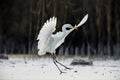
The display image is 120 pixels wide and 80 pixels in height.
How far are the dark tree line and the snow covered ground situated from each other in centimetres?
19

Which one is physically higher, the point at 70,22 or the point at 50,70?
the point at 70,22

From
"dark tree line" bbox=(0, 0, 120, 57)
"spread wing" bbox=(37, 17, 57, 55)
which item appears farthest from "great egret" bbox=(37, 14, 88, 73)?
"dark tree line" bbox=(0, 0, 120, 57)

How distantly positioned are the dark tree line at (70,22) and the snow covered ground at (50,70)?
193mm

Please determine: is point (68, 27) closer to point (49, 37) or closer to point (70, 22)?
point (70, 22)

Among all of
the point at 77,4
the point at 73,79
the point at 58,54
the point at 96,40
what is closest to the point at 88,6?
the point at 77,4

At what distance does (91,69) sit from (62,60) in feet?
1.22

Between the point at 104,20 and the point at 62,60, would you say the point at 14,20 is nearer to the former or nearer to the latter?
the point at 62,60

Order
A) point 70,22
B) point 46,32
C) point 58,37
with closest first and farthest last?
point 46,32 → point 58,37 → point 70,22

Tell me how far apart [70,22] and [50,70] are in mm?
474

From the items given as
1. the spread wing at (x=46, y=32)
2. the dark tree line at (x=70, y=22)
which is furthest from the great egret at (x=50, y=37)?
the dark tree line at (x=70, y=22)

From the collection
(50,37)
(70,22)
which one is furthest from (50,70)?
(70,22)

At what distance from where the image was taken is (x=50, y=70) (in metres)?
2.50

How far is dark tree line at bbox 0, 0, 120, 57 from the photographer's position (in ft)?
9.42

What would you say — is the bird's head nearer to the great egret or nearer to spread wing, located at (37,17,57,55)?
the great egret
